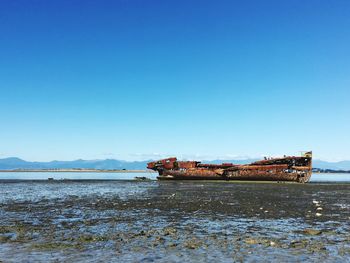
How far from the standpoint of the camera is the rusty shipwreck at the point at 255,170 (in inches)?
2329

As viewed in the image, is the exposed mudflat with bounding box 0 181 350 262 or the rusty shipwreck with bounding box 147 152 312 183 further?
the rusty shipwreck with bounding box 147 152 312 183

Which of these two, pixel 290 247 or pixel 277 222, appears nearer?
pixel 290 247

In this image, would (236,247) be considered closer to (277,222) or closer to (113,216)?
(277,222)

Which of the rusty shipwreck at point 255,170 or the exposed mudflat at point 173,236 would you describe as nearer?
the exposed mudflat at point 173,236

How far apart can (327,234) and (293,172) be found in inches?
1973

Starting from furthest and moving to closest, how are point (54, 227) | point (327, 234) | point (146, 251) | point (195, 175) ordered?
point (195, 175) < point (54, 227) < point (327, 234) < point (146, 251)

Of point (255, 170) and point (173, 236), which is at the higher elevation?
point (255, 170)

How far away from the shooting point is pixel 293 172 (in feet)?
195

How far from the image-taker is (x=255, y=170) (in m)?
61.1

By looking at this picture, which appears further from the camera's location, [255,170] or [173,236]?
[255,170]

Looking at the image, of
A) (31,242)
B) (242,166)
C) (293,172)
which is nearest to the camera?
(31,242)

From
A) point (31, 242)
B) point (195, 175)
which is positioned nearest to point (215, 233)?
point (31, 242)

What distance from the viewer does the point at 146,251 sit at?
9508 millimetres

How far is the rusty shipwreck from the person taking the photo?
5916 cm
